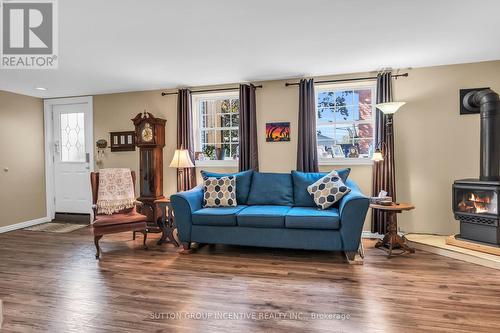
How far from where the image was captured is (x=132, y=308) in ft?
7.53

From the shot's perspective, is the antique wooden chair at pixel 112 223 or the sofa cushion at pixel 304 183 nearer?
the antique wooden chair at pixel 112 223

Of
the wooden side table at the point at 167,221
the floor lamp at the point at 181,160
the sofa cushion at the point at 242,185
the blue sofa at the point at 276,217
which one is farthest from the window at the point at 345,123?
the wooden side table at the point at 167,221

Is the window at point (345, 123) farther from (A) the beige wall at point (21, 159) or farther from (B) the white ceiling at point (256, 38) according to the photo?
(A) the beige wall at point (21, 159)

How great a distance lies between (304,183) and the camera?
12.9 feet

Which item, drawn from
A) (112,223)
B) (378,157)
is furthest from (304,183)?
(112,223)

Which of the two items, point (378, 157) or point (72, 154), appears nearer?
point (378, 157)

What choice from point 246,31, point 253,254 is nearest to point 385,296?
point 253,254

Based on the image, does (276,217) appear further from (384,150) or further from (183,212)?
(384,150)

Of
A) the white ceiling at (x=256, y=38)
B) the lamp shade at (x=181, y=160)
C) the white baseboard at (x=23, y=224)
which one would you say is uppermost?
the white ceiling at (x=256, y=38)

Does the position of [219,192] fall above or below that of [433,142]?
below

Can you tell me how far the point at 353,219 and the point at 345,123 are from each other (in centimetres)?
180

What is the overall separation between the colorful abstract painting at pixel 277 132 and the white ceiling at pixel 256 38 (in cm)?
71

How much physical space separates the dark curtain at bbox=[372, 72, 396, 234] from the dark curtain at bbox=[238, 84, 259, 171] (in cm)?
174

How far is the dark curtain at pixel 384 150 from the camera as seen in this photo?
3.99 meters
